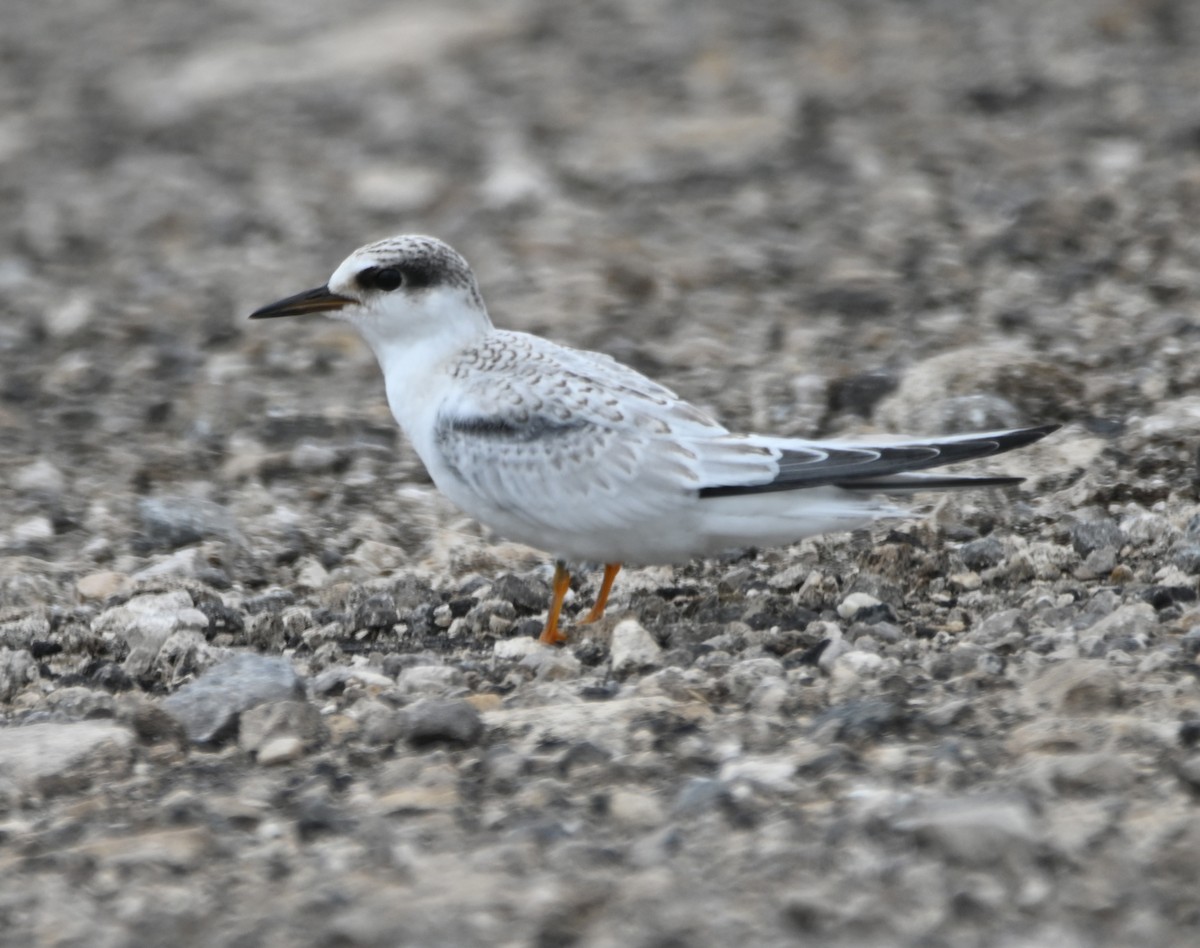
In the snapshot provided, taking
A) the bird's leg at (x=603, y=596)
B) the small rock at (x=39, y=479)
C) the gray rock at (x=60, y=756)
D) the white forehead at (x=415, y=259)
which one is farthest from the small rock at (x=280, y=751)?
the small rock at (x=39, y=479)

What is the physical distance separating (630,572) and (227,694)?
142cm

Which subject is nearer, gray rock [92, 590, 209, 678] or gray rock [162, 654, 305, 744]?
gray rock [162, 654, 305, 744]

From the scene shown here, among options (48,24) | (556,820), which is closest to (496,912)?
(556,820)

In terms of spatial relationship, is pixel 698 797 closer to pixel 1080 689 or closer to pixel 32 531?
pixel 1080 689

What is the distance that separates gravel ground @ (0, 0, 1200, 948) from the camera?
11.0 ft

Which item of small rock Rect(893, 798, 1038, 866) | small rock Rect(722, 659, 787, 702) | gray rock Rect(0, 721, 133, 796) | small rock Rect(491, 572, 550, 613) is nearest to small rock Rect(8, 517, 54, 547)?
small rock Rect(491, 572, 550, 613)

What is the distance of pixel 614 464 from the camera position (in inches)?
183

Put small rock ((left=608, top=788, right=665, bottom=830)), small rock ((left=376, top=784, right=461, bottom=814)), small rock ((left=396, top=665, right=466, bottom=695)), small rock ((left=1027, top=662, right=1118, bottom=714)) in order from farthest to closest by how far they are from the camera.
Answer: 1. small rock ((left=396, top=665, right=466, bottom=695))
2. small rock ((left=1027, top=662, right=1118, bottom=714))
3. small rock ((left=376, top=784, right=461, bottom=814))
4. small rock ((left=608, top=788, right=665, bottom=830))

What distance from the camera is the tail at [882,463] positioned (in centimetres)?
439

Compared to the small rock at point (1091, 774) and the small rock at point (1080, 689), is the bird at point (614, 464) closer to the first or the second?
the small rock at point (1080, 689)

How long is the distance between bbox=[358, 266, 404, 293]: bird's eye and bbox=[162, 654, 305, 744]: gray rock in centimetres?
130

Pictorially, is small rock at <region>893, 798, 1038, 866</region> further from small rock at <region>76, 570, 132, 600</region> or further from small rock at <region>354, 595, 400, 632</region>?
small rock at <region>76, 570, 132, 600</region>

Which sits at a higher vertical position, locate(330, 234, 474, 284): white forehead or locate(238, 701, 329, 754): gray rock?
locate(330, 234, 474, 284): white forehead

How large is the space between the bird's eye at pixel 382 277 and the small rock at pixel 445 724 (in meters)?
1.58
